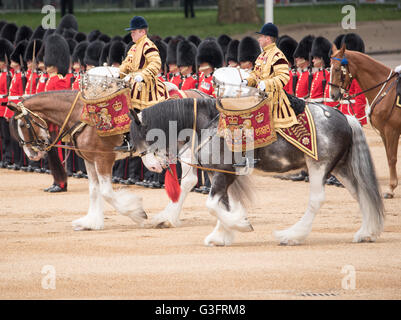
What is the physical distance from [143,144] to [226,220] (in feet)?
3.20

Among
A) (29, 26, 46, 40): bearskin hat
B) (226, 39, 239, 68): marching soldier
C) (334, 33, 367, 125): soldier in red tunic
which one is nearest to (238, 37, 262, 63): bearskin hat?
(226, 39, 239, 68): marching soldier

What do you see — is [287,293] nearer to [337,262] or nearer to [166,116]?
[337,262]

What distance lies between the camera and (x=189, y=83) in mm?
11953

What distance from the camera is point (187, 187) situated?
9555 mm

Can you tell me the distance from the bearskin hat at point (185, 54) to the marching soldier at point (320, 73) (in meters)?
1.50

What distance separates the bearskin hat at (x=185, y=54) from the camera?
40.5ft

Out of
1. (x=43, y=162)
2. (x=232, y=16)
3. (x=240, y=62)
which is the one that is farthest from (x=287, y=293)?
(x=232, y=16)

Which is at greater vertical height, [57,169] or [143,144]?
[143,144]

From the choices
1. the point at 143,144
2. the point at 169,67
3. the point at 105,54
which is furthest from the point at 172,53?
the point at 143,144

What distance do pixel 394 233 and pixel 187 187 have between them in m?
2.03

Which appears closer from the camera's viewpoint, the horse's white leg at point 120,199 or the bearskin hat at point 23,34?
the horse's white leg at point 120,199

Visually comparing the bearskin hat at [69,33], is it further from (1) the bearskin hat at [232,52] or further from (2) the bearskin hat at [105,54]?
(1) the bearskin hat at [232,52]

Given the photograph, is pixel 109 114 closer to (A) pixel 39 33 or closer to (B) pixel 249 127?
(B) pixel 249 127

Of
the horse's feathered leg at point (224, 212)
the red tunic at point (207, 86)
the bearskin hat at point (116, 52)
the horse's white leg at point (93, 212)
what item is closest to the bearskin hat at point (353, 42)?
the red tunic at point (207, 86)
